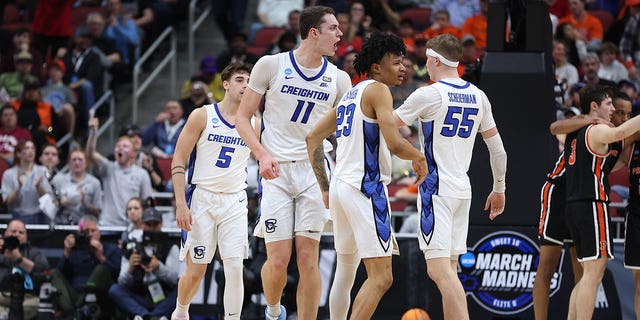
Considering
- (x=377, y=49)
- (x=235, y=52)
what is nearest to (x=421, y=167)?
(x=377, y=49)

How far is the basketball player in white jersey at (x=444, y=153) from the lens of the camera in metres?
9.37

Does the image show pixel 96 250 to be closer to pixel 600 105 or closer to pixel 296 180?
pixel 296 180

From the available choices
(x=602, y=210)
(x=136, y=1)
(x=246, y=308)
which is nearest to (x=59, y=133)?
(x=136, y=1)

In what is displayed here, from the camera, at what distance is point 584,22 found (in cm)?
1872

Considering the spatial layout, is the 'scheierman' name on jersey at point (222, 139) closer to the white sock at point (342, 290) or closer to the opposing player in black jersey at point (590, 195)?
the white sock at point (342, 290)

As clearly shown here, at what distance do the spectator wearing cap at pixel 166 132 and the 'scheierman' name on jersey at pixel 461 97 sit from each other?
7.99 m

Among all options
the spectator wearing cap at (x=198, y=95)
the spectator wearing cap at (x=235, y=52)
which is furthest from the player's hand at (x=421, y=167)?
the spectator wearing cap at (x=235, y=52)

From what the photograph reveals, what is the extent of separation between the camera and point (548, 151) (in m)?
11.8

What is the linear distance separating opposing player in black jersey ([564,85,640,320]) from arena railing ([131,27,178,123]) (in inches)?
378

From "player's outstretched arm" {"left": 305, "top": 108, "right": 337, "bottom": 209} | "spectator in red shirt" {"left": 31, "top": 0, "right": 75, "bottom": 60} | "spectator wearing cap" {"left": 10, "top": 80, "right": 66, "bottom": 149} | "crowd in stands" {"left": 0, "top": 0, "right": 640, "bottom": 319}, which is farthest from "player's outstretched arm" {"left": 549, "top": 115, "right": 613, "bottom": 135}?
"spectator in red shirt" {"left": 31, "top": 0, "right": 75, "bottom": 60}

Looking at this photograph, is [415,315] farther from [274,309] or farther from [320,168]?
[320,168]

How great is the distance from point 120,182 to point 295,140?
5.96m

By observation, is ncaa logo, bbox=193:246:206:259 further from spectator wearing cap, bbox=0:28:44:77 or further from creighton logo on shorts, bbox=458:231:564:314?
spectator wearing cap, bbox=0:28:44:77

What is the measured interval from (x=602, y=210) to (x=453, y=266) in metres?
1.81
